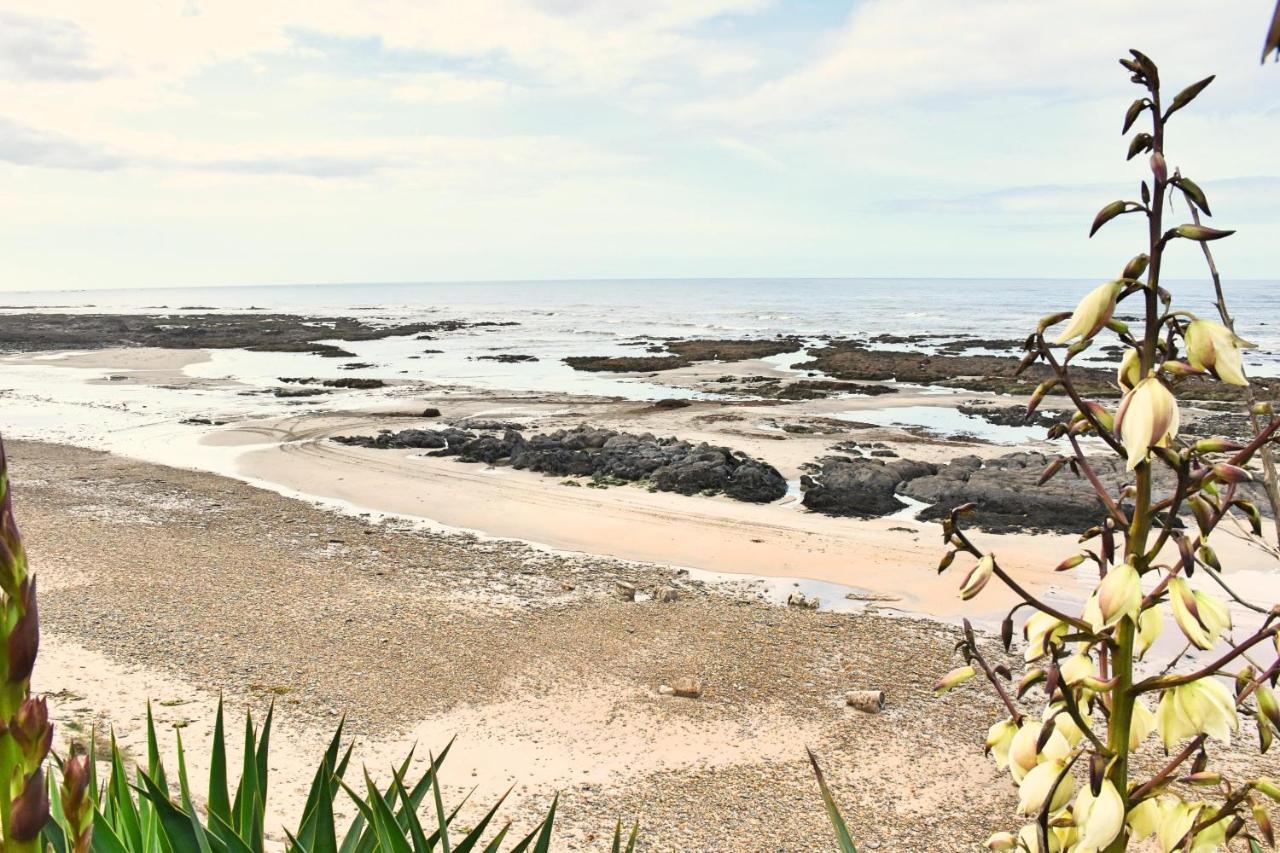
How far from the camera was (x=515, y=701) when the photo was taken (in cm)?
738

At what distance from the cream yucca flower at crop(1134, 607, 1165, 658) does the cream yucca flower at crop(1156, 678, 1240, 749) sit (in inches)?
3.0

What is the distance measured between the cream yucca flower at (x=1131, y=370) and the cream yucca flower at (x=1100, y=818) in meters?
0.57

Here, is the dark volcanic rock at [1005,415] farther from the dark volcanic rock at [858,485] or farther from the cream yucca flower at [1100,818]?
the cream yucca flower at [1100,818]

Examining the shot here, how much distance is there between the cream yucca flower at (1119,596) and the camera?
1.35 metres

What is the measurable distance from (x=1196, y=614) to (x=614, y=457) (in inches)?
669

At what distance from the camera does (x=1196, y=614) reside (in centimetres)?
136

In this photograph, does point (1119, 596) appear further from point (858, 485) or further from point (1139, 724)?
point (858, 485)

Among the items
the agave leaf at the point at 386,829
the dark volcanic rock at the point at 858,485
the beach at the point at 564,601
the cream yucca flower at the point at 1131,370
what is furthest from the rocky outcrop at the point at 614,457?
the cream yucca flower at the point at 1131,370

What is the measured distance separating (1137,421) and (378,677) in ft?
23.7

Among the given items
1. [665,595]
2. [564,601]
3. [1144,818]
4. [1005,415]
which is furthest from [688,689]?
[1005,415]

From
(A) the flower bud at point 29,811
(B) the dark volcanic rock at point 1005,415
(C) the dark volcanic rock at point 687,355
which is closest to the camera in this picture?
(A) the flower bud at point 29,811

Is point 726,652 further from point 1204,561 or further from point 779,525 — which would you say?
point 1204,561

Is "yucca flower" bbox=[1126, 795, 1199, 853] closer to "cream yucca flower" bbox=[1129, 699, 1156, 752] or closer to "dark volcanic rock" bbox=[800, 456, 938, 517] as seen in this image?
"cream yucca flower" bbox=[1129, 699, 1156, 752]

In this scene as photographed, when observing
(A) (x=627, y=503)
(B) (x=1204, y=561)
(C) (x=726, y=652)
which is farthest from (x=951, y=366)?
(B) (x=1204, y=561)
